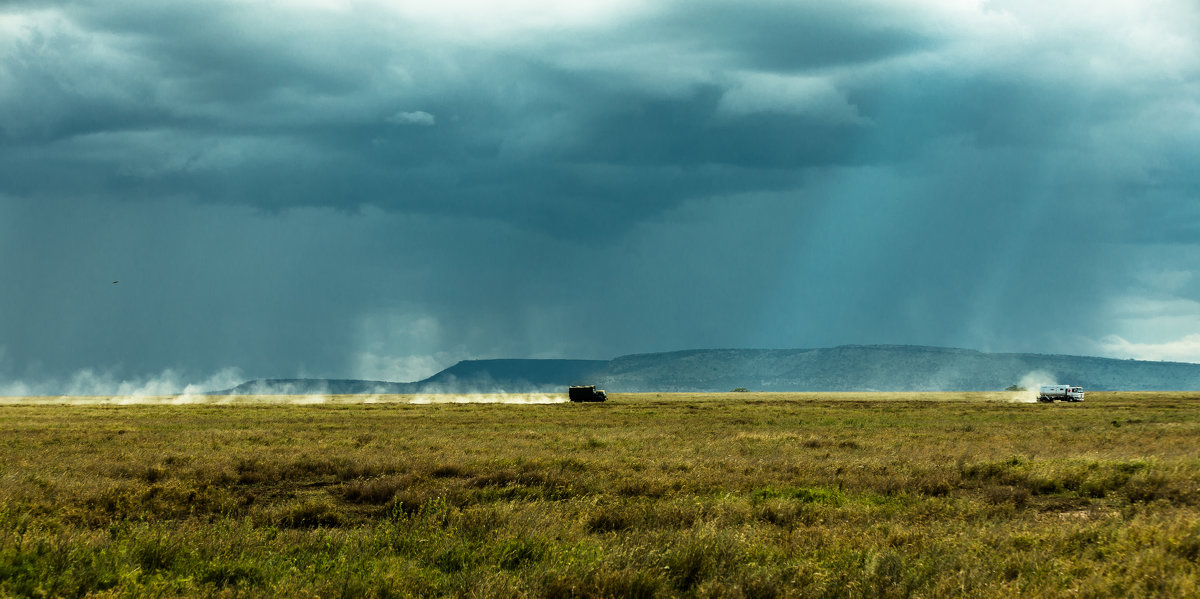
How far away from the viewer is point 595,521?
14.7 m

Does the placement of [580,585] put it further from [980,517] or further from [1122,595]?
[980,517]

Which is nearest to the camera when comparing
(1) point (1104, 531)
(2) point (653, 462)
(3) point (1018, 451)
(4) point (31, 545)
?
(4) point (31, 545)

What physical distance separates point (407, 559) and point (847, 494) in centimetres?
1085

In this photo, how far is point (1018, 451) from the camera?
3062cm

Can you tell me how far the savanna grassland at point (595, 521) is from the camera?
33.1ft

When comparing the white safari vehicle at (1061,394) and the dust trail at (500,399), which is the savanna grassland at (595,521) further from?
the dust trail at (500,399)

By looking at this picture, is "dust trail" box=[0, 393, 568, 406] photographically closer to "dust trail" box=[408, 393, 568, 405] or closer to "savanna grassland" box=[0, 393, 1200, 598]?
"dust trail" box=[408, 393, 568, 405]

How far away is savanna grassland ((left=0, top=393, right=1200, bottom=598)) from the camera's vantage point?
10.1 m

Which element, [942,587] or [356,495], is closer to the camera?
[942,587]

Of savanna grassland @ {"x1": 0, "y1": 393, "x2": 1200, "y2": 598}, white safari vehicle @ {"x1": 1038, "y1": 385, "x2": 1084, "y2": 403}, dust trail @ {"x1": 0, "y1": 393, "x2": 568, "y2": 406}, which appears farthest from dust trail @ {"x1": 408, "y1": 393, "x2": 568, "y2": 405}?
savanna grassland @ {"x1": 0, "y1": 393, "x2": 1200, "y2": 598}

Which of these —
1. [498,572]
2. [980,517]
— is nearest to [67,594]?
[498,572]

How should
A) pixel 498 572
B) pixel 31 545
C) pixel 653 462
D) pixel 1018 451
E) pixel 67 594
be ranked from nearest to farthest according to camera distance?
pixel 67 594 < pixel 498 572 < pixel 31 545 < pixel 653 462 < pixel 1018 451

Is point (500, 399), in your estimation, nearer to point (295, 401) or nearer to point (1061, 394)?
point (295, 401)

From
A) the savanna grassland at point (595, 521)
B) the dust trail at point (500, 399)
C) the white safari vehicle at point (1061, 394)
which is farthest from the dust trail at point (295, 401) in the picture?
the savanna grassland at point (595, 521)
